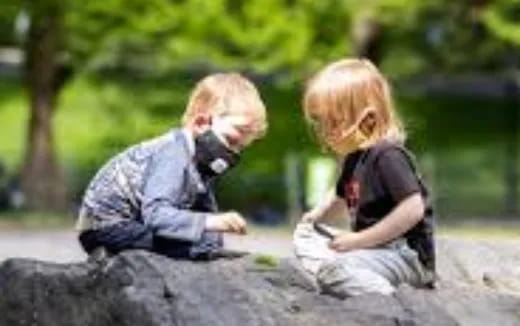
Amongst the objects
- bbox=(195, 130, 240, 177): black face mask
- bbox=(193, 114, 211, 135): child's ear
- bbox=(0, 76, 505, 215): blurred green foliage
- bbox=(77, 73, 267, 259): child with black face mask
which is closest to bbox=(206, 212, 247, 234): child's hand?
bbox=(77, 73, 267, 259): child with black face mask

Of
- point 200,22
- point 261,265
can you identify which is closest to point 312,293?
point 261,265

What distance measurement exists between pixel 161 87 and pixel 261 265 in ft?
113

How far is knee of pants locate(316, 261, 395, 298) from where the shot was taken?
643cm

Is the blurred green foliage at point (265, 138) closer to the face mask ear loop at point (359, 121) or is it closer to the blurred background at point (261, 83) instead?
the blurred background at point (261, 83)

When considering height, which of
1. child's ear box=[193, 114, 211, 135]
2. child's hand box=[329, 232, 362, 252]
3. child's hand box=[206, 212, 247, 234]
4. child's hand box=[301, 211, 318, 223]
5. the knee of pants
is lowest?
the knee of pants

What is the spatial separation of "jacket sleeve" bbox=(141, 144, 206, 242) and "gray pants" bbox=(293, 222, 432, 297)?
0.55 m

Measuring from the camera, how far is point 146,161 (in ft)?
22.2

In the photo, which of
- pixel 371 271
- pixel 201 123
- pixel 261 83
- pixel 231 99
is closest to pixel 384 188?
pixel 371 271

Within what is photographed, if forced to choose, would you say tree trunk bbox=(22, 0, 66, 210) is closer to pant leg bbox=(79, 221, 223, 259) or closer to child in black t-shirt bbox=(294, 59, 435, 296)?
pant leg bbox=(79, 221, 223, 259)

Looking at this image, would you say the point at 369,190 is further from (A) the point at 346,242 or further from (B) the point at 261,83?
(B) the point at 261,83

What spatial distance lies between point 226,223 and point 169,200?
0.91ft

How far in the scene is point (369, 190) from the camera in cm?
662

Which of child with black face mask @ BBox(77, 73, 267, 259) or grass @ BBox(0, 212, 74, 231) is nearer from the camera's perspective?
child with black face mask @ BBox(77, 73, 267, 259)

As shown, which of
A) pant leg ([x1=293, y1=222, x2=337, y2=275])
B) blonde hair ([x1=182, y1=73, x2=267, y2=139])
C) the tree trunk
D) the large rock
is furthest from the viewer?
the tree trunk
